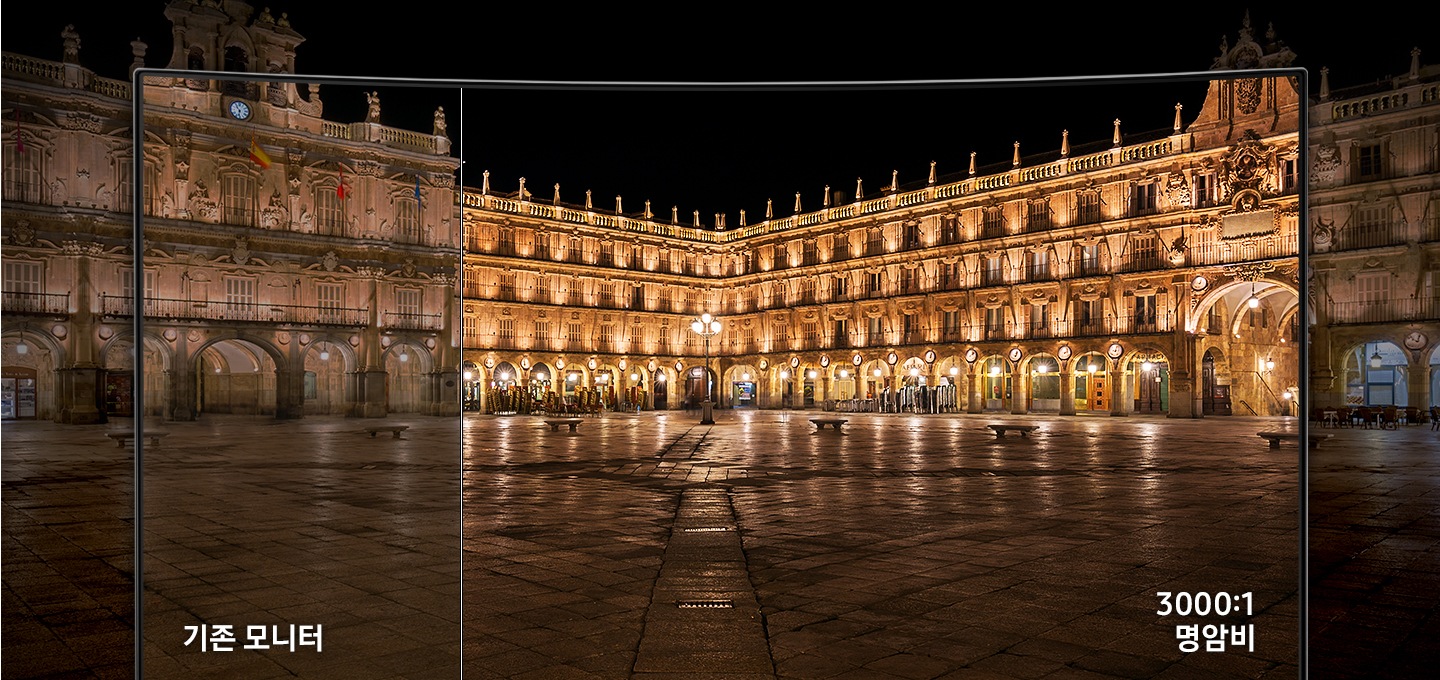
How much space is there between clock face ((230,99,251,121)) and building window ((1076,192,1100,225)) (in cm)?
944

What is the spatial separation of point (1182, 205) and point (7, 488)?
1249 centimetres

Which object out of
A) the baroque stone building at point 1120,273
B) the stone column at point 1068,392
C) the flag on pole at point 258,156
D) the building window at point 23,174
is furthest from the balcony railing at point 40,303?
the stone column at point 1068,392

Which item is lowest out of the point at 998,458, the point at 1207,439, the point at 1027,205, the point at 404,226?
the point at 998,458

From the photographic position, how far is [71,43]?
4102 millimetres

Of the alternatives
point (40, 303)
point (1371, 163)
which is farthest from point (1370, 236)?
point (40, 303)

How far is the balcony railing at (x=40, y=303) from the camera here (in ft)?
13.0

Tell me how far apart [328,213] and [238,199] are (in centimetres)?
38

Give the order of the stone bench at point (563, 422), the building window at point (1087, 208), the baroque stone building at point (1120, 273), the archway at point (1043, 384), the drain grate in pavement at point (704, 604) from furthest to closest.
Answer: the stone bench at point (563, 422)
the building window at point (1087, 208)
the archway at point (1043, 384)
the drain grate in pavement at point (704, 604)
the baroque stone building at point (1120, 273)

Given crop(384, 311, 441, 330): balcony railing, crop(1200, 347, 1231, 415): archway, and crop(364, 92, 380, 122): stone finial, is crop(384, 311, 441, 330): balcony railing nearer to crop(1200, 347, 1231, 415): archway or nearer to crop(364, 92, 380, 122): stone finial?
crop(364, 92, 380, 122): stone finial

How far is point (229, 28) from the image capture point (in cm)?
423

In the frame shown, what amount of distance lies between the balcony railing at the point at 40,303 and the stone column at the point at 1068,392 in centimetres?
680

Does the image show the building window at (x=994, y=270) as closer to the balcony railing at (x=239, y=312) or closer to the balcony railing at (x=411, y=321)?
the balcony railing at (x=411, y=321)

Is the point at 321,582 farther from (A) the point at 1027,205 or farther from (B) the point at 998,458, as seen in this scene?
(A) the point at 1027,205

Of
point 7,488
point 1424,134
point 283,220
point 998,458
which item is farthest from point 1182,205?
point 7,488
